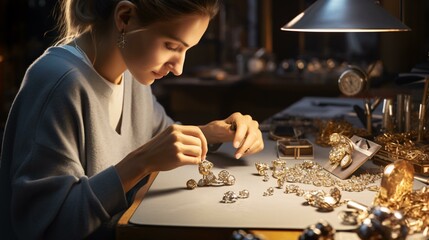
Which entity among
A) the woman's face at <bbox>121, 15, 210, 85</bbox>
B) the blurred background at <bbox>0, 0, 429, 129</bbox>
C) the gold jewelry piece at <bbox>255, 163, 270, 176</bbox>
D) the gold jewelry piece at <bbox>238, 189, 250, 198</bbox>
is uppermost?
the woman's face at <bbox>121, 15, 210, 85</bbox>

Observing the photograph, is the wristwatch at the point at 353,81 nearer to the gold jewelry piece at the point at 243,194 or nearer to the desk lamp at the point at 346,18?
the desk lamp at the point at 346,18

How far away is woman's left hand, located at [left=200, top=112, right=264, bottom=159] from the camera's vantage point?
1.80m

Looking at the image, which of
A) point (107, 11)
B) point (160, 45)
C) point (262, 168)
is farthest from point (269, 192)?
point (107, 11)

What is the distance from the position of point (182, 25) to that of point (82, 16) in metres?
0.29

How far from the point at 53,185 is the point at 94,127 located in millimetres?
260

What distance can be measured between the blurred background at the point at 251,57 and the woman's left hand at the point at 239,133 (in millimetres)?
2019

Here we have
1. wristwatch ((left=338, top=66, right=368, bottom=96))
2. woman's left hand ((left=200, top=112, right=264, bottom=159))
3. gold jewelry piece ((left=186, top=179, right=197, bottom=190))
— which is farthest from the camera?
wristwatch ((left=338, top=66, right=368, bottom=96))

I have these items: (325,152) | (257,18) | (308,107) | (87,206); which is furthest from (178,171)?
(257,18)

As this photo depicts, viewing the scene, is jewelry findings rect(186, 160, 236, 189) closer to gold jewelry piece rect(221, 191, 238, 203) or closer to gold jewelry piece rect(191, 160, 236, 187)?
gold jewelry piece rect(191, 160, 236, 187)

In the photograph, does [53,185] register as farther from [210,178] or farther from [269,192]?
[269,192]

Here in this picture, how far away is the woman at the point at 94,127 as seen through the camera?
141 centimetres

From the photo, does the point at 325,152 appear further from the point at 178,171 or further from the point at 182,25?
the point at 182,25

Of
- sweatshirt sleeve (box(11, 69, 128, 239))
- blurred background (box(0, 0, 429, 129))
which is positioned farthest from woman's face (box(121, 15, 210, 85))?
blurred background (box(0, 0, 429, 129))

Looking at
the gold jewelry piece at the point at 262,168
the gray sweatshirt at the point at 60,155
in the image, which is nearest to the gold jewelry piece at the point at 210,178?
the gold jewelry piece at the point at 262,168
